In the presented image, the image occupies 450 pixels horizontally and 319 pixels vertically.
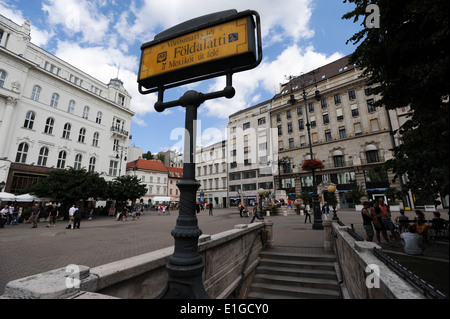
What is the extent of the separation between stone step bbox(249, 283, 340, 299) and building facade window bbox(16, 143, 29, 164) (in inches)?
1123

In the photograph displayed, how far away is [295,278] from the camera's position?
6.96 meters

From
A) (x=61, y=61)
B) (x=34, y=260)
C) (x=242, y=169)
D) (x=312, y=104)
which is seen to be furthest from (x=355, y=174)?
(x=61, y=61)

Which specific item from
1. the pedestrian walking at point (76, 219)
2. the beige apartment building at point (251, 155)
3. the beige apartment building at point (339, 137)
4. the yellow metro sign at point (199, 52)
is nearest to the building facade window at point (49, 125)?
the pedestrian walking at point (76, 219)

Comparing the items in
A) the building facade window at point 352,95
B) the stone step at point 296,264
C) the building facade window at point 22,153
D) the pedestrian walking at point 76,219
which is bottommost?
the stone step at point 296,264

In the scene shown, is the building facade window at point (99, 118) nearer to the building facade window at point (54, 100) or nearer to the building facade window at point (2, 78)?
the building facade window at point (54, 100)

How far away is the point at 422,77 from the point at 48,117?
33877 mm

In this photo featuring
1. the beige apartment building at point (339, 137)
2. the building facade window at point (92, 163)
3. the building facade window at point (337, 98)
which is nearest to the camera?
the building facade window at point (92, 163)

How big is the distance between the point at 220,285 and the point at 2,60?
3156 cm

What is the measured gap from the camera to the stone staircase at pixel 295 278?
6379mm

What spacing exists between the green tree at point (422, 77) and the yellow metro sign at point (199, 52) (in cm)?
150

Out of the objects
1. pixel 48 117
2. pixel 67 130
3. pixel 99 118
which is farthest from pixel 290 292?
pixel 99 118

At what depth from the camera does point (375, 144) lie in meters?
31.4

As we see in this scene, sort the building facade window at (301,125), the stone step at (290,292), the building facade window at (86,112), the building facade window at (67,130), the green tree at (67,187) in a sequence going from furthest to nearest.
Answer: the building facade window at (301,125), the building facade window at (86,112), the building facade window at (67,130), the green tree at (67,187), the stone step at (290,292)

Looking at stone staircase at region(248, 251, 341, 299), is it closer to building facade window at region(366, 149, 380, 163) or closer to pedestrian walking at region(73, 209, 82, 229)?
pedestrian walking at region(73, 209, 82, 229)
